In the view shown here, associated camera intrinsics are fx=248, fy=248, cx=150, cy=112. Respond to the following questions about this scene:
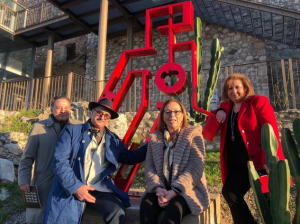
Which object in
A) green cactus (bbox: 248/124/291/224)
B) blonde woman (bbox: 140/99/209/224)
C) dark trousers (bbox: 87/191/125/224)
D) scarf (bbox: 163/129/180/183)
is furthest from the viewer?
scarf (bbox: 163/129/180/183)

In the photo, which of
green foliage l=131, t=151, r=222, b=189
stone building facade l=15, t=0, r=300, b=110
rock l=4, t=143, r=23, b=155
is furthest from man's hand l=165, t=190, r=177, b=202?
stone building facade l=15, t=0, r=300, b=110

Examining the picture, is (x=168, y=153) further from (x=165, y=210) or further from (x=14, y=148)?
(x=14, y=148)

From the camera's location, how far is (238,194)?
7.11ft

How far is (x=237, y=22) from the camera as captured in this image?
840 centimetres

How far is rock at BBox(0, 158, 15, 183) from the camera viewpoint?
4.38 meters

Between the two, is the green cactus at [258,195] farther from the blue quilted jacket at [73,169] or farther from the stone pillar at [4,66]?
the stone pillar at [4,66]

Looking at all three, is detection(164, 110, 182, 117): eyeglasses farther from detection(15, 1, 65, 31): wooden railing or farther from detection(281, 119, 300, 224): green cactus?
detection(15, 1, 65, 31): wooden railing

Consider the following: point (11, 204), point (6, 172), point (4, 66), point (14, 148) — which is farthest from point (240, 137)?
point (4, 66)

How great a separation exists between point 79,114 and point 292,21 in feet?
22.0

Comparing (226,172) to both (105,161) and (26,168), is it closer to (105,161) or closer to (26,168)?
(105,161)

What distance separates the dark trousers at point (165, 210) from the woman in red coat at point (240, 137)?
0.47 m

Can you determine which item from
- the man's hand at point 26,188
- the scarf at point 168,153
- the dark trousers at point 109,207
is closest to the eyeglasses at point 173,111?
the scarf at point 168,153

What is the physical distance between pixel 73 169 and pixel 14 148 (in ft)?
12.8

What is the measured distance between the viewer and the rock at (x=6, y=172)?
4383 millimetres
